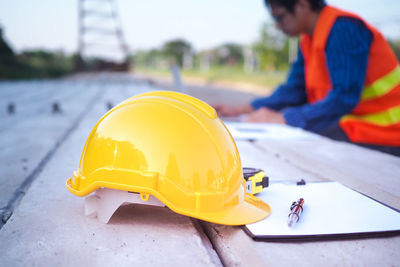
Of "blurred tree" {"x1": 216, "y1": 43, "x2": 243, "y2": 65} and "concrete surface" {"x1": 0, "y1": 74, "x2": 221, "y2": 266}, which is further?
"blurred tree" {"x1": 216, "y1": 43, "x2": 243, "y2": 65}

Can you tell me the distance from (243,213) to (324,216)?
0.31 m

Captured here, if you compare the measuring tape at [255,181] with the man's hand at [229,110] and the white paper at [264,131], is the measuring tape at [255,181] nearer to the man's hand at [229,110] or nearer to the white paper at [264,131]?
the white paper at [264,131]

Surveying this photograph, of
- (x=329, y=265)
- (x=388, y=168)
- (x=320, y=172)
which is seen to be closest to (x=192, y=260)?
(x=329, y=265)

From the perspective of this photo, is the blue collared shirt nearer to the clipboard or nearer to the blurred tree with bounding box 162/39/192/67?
the clipboard

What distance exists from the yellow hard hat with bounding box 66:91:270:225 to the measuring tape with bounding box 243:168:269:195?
12cm

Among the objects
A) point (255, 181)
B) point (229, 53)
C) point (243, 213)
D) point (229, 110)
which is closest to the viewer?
point (243, 213)

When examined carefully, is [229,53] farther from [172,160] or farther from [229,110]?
[172,160]

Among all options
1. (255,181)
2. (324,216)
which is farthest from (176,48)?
(324,216)

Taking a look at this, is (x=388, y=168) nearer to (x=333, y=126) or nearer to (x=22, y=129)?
(x=333, y=126)

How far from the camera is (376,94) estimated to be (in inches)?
121

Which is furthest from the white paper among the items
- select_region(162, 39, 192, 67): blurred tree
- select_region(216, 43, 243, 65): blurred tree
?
select_region(162, 39, 192, 67): blurred tree

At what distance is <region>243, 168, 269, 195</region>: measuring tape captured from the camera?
1442 millimetres

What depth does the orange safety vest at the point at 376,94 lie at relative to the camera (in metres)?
2.99

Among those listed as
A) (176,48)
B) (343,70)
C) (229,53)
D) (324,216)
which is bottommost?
(324,216)
